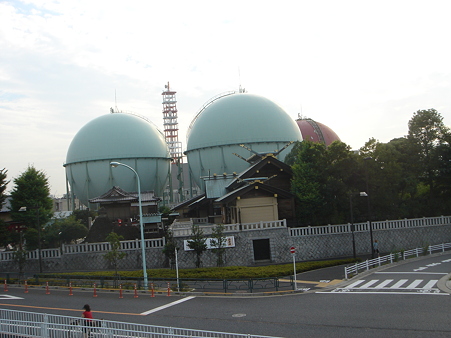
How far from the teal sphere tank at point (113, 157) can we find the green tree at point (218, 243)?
31.3 metres

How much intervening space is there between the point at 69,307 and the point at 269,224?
1941 cm

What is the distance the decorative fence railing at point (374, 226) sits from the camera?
3862 centimetres

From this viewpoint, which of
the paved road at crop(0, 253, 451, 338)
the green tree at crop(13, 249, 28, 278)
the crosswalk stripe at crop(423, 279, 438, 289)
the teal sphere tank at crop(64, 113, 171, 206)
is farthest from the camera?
the teal sphere tank at crop(64, 113, 171, 206)

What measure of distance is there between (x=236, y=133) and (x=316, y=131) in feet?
131

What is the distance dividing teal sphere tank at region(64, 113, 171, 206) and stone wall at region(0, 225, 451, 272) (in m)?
25.7

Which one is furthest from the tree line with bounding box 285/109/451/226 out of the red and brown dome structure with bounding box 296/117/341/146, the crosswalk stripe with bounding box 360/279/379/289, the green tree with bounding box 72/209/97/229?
the red and brown dome structure with bounding box 296/117/341/146

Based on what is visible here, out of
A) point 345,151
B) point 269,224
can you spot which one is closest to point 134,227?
point 269,224

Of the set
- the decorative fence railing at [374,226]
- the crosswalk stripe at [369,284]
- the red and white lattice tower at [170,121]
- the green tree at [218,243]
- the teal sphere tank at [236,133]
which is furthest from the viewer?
the red and white lattice tower at [170,121]

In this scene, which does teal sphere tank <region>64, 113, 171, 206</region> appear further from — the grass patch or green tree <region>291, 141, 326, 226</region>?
the grass patch

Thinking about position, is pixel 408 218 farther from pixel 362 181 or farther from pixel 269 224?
pixel 269 224

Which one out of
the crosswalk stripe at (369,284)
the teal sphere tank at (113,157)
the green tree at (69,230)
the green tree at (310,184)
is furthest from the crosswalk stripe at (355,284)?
the teal sphere tank at (113,157)

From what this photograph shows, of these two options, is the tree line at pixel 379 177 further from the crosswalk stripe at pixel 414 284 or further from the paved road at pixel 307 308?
the crosswalk stripe at pixel 414 284

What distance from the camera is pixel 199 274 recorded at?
98.9 ft

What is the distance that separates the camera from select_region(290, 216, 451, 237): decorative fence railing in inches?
1521
